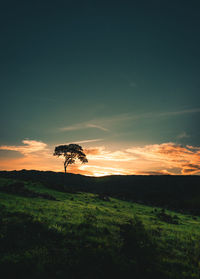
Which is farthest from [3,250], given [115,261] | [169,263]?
[169,263]

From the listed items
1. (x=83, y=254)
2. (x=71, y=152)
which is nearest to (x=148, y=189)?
(x=71, y=152)

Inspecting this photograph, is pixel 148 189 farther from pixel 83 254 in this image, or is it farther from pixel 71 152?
pixel 83 254

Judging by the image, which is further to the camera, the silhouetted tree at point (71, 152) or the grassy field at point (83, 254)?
the silhouetted tree at point (71, 152)

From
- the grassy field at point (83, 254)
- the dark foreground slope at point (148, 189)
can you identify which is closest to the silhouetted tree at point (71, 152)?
the dark foreground slope at point (148, 189)

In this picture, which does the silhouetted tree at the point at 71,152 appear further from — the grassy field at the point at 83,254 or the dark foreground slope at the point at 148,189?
the grassy field at the point at 83,254

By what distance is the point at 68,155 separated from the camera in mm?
62906

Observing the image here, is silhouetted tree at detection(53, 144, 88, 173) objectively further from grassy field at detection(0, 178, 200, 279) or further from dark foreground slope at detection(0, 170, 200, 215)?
grassy field at detection(0, 178, 200, 279)

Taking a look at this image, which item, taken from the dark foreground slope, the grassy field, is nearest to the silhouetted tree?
the dark foreground slope

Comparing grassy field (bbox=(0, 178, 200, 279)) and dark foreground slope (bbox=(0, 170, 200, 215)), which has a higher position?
grassy field (bbox=(0, 178, 200, 279))

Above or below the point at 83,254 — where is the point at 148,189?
below

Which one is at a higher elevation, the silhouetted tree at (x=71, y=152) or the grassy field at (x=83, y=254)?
the silhouetted tree at (x=71, y=152)

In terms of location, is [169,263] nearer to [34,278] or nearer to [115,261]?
[115,261]

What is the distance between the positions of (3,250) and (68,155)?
183 ft

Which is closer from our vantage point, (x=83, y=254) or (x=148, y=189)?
(x=83, y=254)
